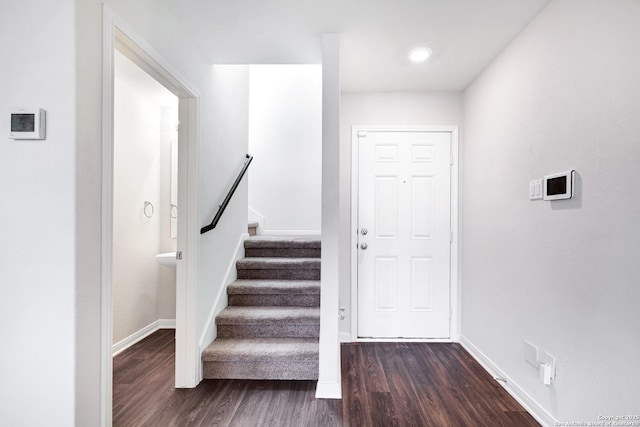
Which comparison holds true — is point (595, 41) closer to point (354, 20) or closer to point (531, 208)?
point (531, 208)

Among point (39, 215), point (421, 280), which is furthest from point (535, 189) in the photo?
point (39, 215)

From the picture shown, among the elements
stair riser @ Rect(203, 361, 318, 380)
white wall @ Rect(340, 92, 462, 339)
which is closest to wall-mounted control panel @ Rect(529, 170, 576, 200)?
white wall @ Rect(340, 92, 462, 339)

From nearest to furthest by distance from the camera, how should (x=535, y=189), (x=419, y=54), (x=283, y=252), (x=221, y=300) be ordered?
(x=535, y=189), (x=419, y=54), (x=221, y=300), (x=283, y=252)

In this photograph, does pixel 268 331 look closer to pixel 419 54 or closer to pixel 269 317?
pixel 269 317

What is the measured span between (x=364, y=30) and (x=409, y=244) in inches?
73.6

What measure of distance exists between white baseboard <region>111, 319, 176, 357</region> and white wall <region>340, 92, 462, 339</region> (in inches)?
71.1

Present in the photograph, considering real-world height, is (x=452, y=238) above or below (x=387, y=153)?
below

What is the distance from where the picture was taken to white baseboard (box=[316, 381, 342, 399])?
209 cm

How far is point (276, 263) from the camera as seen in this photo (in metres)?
2.96

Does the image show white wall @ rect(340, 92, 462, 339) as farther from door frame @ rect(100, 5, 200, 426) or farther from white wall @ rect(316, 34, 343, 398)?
door frame @ rect(100, 5, 200, 426)

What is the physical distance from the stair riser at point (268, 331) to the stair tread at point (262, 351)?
→ 80mm

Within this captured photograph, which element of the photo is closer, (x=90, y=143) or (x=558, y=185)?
(x=90, y=143)

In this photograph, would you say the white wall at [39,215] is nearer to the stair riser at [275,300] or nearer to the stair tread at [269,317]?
the stair tread at [269,317]

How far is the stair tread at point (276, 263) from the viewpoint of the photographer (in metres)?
2.94
